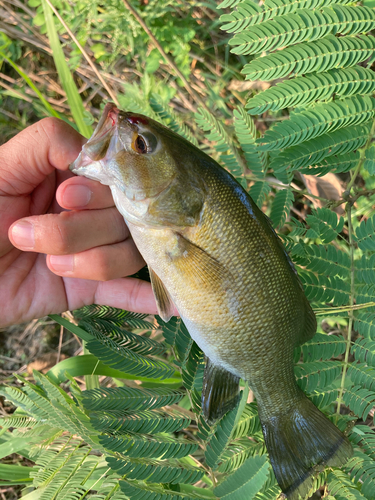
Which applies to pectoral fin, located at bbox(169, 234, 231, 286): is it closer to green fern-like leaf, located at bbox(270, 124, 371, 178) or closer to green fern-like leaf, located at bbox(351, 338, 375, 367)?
green fern-like leaf, located at bbox(270, 124, 371, 178)

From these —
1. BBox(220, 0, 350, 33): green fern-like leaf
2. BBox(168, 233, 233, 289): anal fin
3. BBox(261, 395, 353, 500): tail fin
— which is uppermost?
BBox(220, 0, 350, 33): green fern-like leaf

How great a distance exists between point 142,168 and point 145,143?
12cm

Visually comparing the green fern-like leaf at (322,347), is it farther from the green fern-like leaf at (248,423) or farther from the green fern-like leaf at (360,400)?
the green fern-like leaf at (248,423)

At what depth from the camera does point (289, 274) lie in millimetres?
1803

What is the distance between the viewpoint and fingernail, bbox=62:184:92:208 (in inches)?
68.8

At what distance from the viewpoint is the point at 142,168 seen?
5.36ft

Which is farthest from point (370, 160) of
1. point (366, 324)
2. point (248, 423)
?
point (248, 423)

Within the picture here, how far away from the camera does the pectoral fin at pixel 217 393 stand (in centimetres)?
190

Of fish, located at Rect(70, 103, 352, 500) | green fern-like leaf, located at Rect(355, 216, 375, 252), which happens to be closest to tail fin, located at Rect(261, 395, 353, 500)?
fish, located at Rect(70, 103, 352, 500)

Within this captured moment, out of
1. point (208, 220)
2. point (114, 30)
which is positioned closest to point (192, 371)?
point (208, 220)

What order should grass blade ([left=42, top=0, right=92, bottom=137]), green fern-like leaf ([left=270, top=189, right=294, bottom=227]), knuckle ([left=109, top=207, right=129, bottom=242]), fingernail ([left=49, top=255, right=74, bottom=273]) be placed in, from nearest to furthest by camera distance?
fingernail ([left=49, top=255, right=74, bottom=273]) → knuckle ([left=109, top=207, right=129, bottom=242]) → green fern-like leaf ([left=270, top=189, right=294, bottom=227]) → grass blade ([left=42, top=0, right=92, bottom=137])

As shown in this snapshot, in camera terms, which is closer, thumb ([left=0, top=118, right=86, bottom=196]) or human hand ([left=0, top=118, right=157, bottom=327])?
human hand ([left=0, top=118, right=157, bottom=327])

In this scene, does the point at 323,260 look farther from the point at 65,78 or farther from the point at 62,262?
the point at 65,78

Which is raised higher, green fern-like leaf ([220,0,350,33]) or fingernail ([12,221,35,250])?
green fern-like leaf ([220,0,350,33])
